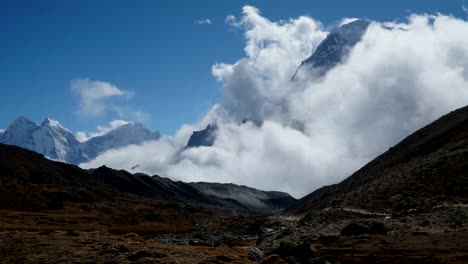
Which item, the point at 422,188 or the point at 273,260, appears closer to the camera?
the point at 273,260

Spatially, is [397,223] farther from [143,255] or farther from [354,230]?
[143,255]

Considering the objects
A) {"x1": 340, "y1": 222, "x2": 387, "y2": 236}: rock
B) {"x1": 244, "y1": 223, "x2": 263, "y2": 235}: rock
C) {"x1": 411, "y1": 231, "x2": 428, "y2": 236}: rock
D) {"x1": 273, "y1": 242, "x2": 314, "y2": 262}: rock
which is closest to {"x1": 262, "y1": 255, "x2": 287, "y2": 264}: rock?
{"x1": 273, "y1": 242, "x2": 314, "y2": 262}: rock

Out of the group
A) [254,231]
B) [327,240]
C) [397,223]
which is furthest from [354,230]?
[254,231]

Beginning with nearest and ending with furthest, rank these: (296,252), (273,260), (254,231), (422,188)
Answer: (273,260)
(296,252)
(422,188)
(254,231)

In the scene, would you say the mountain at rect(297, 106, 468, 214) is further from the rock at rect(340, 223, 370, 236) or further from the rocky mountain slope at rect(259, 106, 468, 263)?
the rock at rect(340, 223, 370, 236)

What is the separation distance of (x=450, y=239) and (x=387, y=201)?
43064mm

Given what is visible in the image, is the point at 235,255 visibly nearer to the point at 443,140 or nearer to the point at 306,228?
the point at 306,228

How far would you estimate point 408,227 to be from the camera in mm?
101938

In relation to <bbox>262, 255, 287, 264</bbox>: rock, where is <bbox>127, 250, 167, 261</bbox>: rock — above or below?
above

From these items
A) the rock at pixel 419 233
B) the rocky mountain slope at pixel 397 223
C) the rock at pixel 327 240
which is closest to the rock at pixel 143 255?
the rocky mountain slope at pixel 397 223

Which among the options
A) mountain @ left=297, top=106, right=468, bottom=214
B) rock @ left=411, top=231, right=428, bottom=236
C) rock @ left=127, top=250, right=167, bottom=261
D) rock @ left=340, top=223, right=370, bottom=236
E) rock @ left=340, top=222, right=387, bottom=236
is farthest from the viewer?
mountain @ left=297, top=106, right=468, bottom=214

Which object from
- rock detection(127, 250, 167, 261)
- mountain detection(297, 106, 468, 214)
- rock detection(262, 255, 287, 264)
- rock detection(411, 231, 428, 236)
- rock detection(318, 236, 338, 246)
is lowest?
rock detection(262, 255, 287, 264)

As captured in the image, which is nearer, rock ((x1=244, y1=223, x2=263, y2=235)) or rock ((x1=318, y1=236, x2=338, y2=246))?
rock ((x1=318, y1=236, x2=338, y2=246))

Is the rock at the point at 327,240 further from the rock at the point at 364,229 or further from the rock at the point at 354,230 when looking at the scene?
the rock at the point at 364,229
